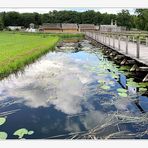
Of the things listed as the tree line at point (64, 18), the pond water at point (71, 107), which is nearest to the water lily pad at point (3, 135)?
the pond water at point (71, 107)

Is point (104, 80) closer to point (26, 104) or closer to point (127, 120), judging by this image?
point (26, 104)

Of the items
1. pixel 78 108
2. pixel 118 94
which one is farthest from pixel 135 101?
pixel 78 108

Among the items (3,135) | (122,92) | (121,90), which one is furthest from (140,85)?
(3,135)

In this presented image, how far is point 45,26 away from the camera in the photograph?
243 feet

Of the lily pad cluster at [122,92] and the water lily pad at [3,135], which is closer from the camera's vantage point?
the water lily pad at [3,135]

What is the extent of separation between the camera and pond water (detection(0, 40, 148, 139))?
5789 mm

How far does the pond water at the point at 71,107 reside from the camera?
5.79 meters

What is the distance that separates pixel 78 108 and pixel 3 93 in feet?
8.75

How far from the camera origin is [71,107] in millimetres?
7445

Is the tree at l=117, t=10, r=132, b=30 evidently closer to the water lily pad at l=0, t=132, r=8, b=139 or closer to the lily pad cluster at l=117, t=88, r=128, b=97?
the lily pad cluster at l=117, t=88, r=128, b=97

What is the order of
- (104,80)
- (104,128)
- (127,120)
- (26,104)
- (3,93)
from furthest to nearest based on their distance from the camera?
1. (104,80)
2. (3,93)
3. (26,104)
4. (127,120)
5. (104,128)

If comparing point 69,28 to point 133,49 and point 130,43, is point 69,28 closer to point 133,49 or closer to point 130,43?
point 130,43

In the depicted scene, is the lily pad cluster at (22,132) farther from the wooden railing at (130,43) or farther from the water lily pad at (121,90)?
the wooden railing at (130,43)

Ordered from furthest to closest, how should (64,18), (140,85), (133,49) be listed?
(64,18), (133,49), (140,85)
